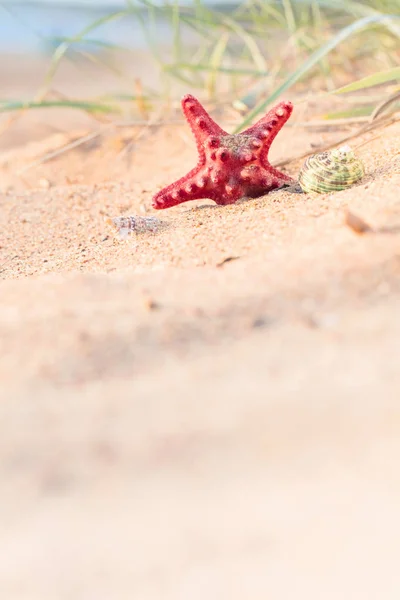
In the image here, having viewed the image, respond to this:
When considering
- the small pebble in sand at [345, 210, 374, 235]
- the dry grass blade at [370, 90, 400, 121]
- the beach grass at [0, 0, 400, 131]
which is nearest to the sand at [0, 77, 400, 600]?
the small pebble in sand at [345, 210, 374, 235]

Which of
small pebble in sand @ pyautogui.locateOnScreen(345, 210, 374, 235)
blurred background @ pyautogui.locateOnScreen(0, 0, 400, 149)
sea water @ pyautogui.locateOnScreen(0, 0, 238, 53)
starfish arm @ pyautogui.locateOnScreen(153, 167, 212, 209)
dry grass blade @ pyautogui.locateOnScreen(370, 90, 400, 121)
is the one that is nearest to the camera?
small pebble in sand @ pyautogui.locateOnScreen(345, 210, 374, 235)

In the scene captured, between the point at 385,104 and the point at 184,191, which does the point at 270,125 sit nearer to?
the point at 184,191

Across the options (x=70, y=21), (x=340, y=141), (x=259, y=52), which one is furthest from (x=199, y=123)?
(x=70, y=21)

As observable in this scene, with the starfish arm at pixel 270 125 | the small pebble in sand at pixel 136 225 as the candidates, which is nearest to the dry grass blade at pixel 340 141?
the starfish arm at pixel 270 125

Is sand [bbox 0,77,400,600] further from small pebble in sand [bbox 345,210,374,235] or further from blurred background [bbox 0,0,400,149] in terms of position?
blurred background [bbox 0,0,400,149]

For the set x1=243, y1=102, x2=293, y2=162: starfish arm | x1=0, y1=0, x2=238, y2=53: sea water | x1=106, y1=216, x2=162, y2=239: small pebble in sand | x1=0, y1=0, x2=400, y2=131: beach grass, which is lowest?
x1=106, y1=216, x2=162, y2=239: small pebble in sand
